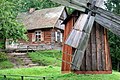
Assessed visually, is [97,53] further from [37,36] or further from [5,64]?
[37,36]

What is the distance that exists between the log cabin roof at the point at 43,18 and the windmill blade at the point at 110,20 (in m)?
27.2

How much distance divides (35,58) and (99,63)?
18747 millimetres

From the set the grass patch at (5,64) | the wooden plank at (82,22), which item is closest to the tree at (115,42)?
the grass patch at (5,64)

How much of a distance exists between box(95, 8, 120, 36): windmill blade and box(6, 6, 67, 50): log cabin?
2721 centimetres

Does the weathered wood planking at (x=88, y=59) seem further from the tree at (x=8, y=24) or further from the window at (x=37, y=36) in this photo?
the window at (x=37, y=36)

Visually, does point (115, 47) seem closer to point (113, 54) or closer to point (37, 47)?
point (113, 54)

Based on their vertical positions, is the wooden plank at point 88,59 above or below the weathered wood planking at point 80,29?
below

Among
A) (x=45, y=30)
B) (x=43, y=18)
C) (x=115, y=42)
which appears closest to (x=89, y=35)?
(x=115, y=42)

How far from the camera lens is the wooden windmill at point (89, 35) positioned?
13.9m

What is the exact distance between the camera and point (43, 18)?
44281mm

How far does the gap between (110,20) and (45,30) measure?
30.4 metres

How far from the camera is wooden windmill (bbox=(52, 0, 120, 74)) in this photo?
45.7 feet

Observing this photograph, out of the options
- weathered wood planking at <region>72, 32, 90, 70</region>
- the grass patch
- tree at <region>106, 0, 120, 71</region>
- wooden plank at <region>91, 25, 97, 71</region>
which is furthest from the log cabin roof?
weathered wood planking at <region>72, 32, 90, 70</region>

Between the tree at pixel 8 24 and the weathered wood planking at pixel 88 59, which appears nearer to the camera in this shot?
the weathered wood planking at pixel 88 59
